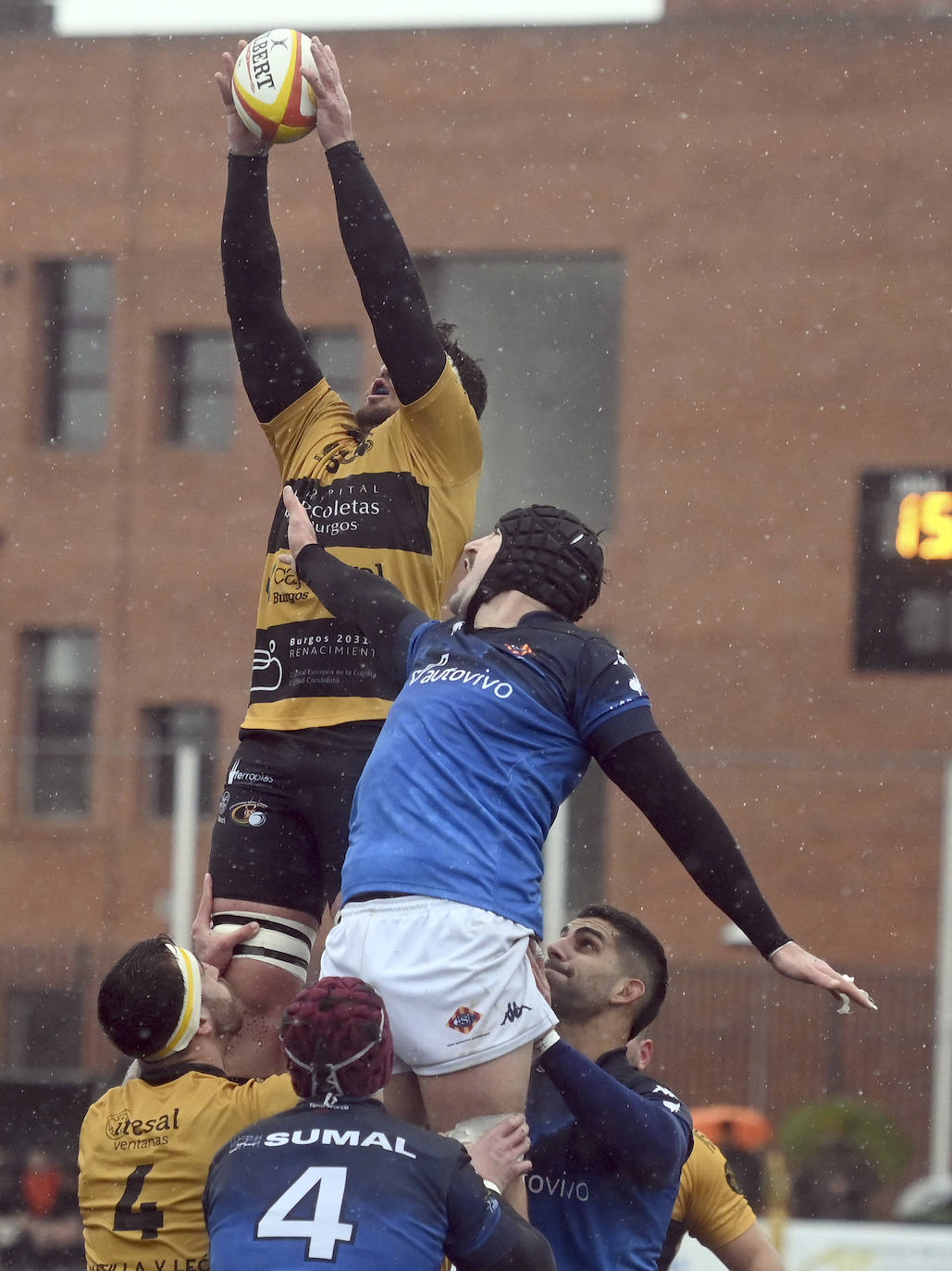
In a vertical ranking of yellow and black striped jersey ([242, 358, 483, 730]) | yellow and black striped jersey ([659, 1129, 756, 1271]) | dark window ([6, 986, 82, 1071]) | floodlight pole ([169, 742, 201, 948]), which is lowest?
dark window ([6, 986, 82, 1071])

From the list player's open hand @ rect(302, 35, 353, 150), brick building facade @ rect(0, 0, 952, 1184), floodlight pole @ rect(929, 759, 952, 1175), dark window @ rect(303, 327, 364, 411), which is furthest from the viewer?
dark window @ rect(303, 327, 364, 411)

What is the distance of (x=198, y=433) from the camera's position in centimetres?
2708

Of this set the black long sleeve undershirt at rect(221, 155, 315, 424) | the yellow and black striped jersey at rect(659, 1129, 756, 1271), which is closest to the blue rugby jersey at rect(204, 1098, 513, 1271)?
the yellow and black striped jersey at rect(659, 1129, 756, 1271)

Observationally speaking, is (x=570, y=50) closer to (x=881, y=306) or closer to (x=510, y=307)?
(x=510, y=307)

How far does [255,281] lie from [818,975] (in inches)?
87.4

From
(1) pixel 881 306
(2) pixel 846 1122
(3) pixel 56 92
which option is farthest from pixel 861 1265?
(3) pixel 56 92

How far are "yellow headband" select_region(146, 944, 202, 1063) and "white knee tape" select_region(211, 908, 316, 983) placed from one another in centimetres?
35

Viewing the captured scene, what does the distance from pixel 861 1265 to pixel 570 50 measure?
1946 centimetres

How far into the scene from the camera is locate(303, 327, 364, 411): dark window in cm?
2570

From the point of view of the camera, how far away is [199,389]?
88.2 feet

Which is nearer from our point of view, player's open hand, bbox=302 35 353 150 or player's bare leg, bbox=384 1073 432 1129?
player's bare leg, bbox=384 1073 432 1129

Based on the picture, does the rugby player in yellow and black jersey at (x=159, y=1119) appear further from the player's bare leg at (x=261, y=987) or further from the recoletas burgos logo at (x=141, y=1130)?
the player's bare leg at (x=261, y=987)

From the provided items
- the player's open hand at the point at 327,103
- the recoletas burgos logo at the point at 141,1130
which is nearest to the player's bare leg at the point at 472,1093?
the recoletas burgos logo at the point at 141,1130

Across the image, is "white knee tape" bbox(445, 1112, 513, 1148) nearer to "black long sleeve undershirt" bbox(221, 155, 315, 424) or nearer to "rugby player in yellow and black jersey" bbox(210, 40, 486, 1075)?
"rugby player in yellow and black jersey" bbox(210, 40, 486, 1075)
